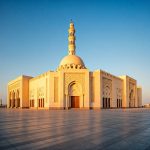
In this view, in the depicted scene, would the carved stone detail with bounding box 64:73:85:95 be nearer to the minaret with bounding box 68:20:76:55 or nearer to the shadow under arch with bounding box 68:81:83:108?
the shadow under arch with bounding box 68:81:83:108

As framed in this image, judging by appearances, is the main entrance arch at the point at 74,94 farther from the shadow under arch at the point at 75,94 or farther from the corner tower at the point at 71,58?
the corner tower at the point at 71,58

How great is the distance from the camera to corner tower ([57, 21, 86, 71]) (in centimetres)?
4709

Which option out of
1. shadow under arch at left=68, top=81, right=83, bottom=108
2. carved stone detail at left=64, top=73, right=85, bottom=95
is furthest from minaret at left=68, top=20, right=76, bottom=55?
shadow under arch at left=68, top=81, right=83, bottom=108

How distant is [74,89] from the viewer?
1453 inches

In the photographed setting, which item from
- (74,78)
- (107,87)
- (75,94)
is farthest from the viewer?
(107,87)

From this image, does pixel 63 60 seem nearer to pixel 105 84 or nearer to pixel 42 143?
pixel 105 84

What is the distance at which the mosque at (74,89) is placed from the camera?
36.1 meters

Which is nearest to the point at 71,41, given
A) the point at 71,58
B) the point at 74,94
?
the point at 71,58

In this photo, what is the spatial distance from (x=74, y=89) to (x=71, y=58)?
12.9 meters

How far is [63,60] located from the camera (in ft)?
160

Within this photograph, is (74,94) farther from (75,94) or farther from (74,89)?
(74,89)

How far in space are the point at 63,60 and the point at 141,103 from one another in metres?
30.4

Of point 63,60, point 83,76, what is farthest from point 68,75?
point 63,60

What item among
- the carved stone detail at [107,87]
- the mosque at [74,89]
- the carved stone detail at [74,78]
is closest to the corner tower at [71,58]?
the mosque at [74,89]
